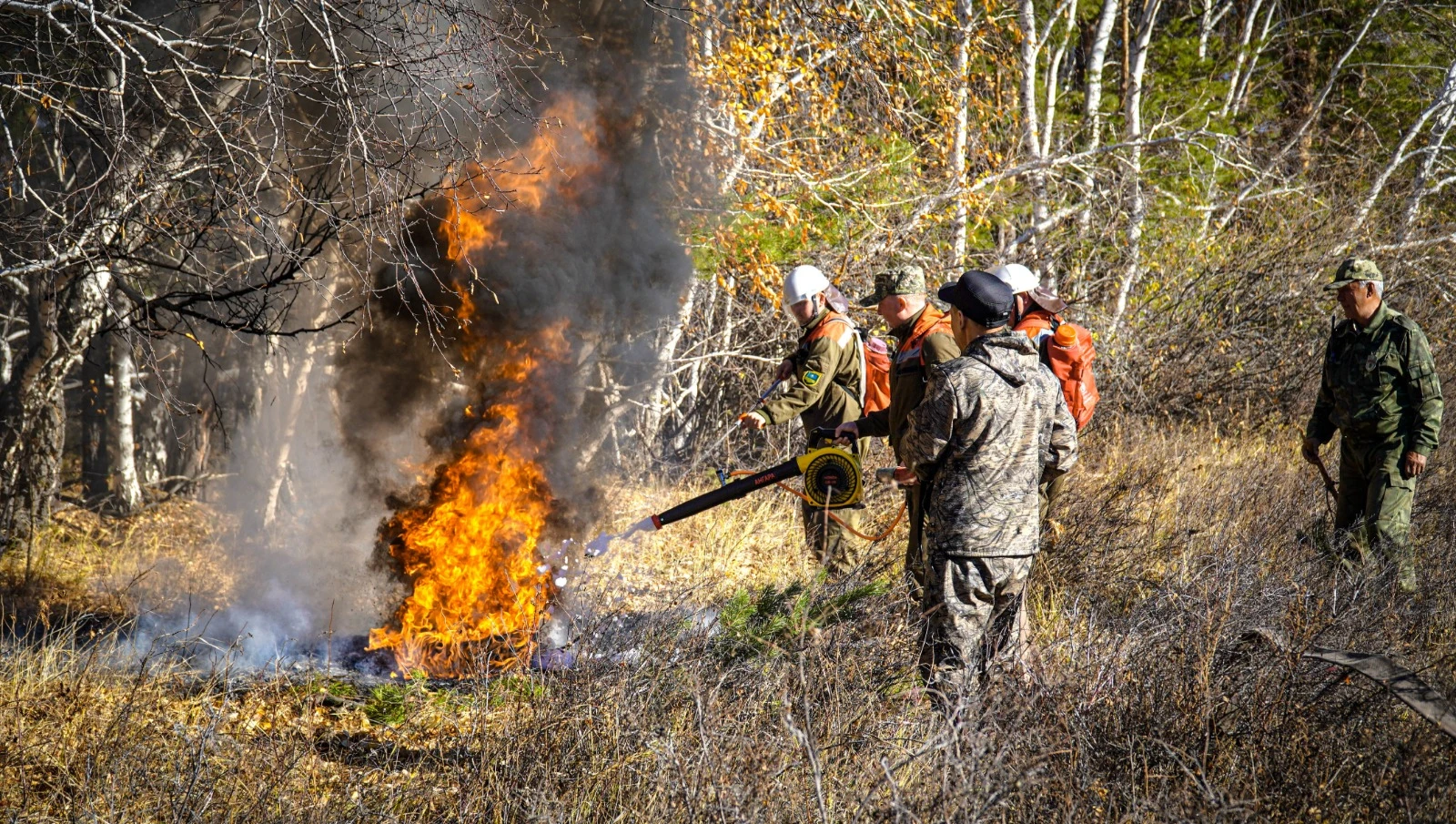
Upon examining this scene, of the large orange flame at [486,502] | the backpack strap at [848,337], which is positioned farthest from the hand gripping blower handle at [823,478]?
the backpack strap at [848,337]

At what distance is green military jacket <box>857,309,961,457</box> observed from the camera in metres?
4.69

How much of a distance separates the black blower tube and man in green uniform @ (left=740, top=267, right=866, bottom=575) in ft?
3.07

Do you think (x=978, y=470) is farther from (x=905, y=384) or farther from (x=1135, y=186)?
(x=1135, y=186)

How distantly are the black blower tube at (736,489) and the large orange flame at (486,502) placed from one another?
974mm

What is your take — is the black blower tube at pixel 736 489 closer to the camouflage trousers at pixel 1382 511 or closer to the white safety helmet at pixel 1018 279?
the white safety helmet at pixel 1018 279

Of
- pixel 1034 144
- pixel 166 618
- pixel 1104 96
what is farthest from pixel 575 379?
pixel 1104 96

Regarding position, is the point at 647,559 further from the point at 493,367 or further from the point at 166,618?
the point at 166,618

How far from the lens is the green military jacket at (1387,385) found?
216 inches

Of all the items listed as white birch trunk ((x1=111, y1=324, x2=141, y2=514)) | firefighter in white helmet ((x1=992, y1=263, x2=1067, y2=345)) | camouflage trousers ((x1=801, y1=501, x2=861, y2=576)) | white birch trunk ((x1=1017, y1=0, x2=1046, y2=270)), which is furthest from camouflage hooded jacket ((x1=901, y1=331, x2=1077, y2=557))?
white birch trunk ((x1=111, y1=324, x2=141, y2=514))

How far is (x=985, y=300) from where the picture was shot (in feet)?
12.3

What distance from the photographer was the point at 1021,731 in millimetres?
3250

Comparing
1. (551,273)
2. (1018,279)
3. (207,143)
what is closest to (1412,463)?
(1018,279)

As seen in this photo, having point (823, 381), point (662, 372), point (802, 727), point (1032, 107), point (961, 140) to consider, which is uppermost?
point (1032, 107)

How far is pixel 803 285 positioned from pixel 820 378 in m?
0.59
